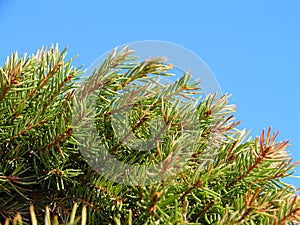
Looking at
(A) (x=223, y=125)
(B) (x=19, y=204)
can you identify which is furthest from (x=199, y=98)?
(B) (x=19, y=204)

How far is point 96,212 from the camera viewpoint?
695 mm

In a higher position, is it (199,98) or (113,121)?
(199,98)

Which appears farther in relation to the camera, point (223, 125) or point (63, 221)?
point (223, 125)

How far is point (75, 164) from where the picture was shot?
0.73 metres

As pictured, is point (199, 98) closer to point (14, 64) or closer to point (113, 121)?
point (113, 121)

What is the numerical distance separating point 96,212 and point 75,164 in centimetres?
9

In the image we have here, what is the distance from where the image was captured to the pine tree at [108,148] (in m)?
0.68

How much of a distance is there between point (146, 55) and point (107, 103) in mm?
120

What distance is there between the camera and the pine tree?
68 cm

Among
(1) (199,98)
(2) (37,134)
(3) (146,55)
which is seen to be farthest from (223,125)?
(2) (37,134)

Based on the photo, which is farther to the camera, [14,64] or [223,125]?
[223,125]

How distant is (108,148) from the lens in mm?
709

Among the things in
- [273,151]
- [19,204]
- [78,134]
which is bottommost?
[19,204]

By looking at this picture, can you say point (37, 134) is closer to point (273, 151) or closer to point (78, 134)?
point (78, 134)
